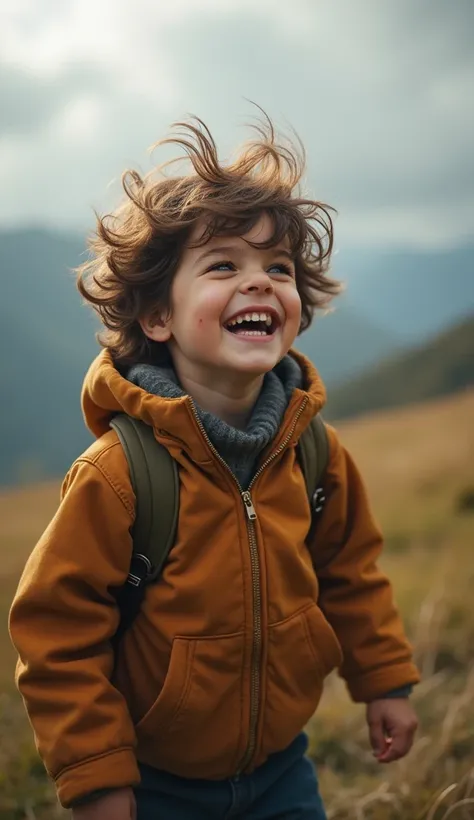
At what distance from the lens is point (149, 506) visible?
4.82ft

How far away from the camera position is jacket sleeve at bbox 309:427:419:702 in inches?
73.0

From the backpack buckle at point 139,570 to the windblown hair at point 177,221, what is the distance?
0.48 m

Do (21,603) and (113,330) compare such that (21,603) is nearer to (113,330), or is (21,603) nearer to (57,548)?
(57,548)

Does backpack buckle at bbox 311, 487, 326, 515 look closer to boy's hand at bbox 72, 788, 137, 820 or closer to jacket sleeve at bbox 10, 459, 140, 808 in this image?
jacket sleeve at bbox 10, 459, 140, 808

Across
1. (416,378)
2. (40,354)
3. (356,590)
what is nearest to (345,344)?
(416,378)

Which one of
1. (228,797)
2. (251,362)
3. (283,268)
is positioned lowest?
(228,797)

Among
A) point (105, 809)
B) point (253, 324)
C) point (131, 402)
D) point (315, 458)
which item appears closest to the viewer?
point (105, 809)

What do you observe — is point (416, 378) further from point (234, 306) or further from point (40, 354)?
point (234, 306)

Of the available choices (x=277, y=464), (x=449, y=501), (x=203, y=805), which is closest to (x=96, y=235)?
(x=277, y=464)

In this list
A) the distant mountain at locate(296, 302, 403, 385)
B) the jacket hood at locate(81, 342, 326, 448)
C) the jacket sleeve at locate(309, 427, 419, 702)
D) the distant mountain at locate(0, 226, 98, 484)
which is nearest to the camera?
the jacket hood at locate(81, 342, 326, 448)

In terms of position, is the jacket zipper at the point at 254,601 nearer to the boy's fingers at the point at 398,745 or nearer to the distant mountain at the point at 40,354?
the boy's fingers at the point at 398,745

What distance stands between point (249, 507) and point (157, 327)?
472mm

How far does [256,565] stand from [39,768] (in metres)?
1.16

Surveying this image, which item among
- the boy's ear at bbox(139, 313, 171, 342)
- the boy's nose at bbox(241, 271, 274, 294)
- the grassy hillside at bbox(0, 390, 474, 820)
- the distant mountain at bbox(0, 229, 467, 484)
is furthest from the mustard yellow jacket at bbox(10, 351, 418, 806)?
the distant mountain at bbox(0, 229, 467, 484)
